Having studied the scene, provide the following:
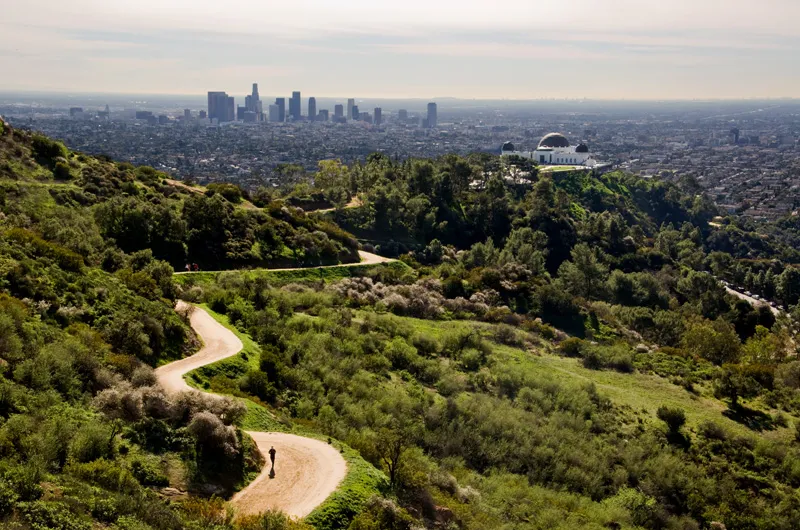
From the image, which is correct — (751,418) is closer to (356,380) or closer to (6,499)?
(356,380)

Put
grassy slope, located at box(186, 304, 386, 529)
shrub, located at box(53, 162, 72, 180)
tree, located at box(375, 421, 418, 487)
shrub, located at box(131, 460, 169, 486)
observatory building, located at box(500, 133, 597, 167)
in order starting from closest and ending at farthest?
shrub, located at box(131, 460, 169, 486), grassy slope, located at box(186, 304, 386, 529), tree, located at box(375, 421, 418, 487), shrub, located at box(53, 162, 72, 180), observatory building, located at box(500, 133, 597, 167)

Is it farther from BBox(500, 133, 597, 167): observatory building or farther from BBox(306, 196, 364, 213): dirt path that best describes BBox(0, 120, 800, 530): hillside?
BBox(500, 133, 597, 167): observatory building

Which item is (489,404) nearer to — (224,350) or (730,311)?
(224,350)

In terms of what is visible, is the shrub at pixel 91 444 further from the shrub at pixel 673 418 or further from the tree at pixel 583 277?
the tree at pixel 583 277

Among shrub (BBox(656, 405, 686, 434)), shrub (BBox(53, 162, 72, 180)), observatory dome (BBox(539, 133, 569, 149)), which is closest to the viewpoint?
shrub (BBox(656, 405, 686, 434))

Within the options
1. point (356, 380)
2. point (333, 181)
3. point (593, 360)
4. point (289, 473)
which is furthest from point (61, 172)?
point (289, 473)

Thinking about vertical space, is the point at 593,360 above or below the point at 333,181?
below

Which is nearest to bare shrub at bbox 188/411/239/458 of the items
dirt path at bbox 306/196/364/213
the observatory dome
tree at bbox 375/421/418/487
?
tree at bbox 375/421/418/487
